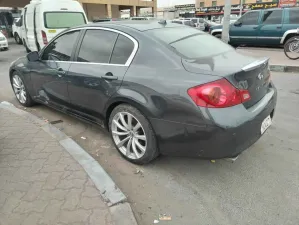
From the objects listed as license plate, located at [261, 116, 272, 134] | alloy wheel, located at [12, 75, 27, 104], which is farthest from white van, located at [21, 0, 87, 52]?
license plate, located at [261, 116, 272, 134]

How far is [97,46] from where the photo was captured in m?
3.38

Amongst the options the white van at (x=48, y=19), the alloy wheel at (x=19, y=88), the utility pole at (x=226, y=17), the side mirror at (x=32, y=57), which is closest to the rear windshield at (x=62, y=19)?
the white van at (x=48, y=19)

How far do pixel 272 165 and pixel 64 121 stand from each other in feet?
10.5

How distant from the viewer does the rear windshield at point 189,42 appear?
292cm

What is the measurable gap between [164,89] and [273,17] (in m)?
10.5

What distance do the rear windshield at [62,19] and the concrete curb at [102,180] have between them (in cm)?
716

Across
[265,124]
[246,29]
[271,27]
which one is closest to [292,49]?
[271,27]

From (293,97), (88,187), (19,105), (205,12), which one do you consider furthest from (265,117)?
(205,12)

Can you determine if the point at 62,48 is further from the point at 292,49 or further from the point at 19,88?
the point at 292,49

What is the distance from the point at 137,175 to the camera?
2.96 m

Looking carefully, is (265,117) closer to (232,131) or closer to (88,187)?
(232,131)

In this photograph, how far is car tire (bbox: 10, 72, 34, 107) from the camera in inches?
193

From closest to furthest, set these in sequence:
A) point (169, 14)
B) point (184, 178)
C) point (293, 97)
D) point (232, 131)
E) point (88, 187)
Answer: point (232, 131), point (88, 187), point (184, 178), point (293, 97), point (169, 14)

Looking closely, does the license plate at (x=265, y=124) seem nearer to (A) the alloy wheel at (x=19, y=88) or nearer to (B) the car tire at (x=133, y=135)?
(B) the car tire at (x=133, y=135)
